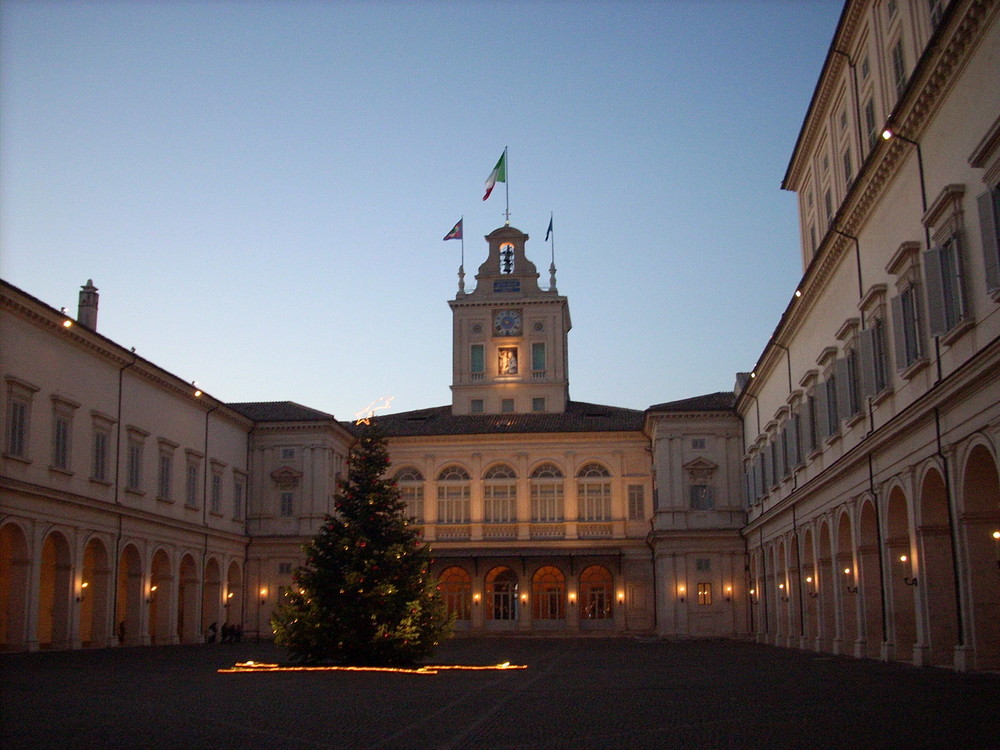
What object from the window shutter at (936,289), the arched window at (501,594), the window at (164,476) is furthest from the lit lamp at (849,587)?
the arched window at (501,594)

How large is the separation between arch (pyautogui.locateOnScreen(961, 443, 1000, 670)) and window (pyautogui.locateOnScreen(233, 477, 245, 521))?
40440mm

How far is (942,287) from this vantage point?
70.1 ft

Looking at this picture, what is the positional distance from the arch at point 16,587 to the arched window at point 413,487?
29.9 meters

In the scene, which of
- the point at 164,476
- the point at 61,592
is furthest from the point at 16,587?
the point at 164,476

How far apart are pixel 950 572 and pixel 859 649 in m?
6.65

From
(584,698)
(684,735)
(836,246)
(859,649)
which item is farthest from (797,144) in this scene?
(684,735)

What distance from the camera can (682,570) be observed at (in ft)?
186

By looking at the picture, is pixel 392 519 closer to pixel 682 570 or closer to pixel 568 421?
pixel 682 570

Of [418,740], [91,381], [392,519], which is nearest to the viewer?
[418,740]

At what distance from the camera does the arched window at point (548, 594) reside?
203ft

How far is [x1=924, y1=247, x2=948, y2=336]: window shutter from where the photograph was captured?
2125 centimetres

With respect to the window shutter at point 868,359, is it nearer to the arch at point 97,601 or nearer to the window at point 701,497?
the arch at point 97,601

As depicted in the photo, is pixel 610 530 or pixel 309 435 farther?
pixel 610 530

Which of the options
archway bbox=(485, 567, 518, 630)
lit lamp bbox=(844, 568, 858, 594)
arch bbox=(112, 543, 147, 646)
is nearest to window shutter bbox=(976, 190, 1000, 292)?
lit lamp bbox=(844, 568, 858, 594)
